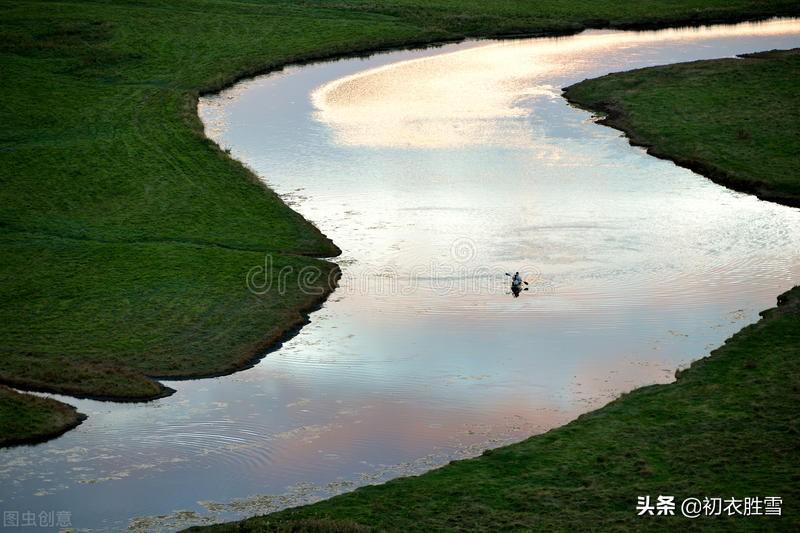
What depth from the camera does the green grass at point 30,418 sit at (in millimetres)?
42469

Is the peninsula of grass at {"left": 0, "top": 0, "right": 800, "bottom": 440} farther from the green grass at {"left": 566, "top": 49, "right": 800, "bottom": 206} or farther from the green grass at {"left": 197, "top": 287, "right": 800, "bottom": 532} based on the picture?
the green grass at {"left": 566, "top": 49, "right": 800, "bottom": 206}

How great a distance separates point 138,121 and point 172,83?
41.4 feet

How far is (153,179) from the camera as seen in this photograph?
240 ft

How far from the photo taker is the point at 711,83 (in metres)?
94.8

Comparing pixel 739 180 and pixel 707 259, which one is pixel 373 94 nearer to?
pixel 739 180

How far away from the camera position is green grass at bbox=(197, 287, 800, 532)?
117 feet

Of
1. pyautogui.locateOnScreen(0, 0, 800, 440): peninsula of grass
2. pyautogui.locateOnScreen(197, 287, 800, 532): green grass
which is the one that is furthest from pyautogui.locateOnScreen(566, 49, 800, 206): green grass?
pyautogui.locateOnScreen(197, 287, 800, 532): green grass

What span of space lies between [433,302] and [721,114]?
40.0 m

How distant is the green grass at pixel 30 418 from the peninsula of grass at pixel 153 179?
699 mm

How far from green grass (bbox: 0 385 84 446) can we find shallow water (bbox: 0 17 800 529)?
522 mm

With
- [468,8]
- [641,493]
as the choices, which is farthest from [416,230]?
[468,8]

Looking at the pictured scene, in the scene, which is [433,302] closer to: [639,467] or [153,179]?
[639,467]

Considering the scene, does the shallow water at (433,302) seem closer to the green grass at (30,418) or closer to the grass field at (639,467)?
the green grass at (30,418)

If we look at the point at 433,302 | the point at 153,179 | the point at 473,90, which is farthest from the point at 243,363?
the point at 473,90
